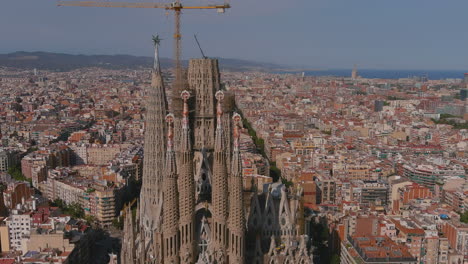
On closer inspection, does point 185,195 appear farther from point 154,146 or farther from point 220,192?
point 154,146

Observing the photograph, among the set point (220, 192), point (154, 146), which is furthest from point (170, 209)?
point (154, 146)

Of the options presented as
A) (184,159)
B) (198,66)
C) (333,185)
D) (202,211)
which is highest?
(198,66)

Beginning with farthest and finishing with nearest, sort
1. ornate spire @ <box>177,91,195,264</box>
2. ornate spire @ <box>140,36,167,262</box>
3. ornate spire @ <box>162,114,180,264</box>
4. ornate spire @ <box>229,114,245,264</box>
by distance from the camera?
ornate spire @ <box>140,36,167,262</box>
ornate spire @ <box>229,114,245,264</box>
ornate spire @ <box>177,91,195,264</box>
ornate spire @ <box>162,114,180,264</box>

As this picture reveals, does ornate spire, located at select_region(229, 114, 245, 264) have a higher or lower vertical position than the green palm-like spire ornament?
lower

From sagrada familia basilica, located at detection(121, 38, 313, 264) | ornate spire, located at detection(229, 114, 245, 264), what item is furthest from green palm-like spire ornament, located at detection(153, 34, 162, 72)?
ornate spire, located at detection(229, 114, 245, 264)

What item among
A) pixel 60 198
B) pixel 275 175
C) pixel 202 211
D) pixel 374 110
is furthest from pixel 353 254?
pixel 374 110

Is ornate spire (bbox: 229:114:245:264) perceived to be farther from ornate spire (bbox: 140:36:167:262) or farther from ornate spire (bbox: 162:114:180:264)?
ornate spire (bbox: 140:36:167:262)

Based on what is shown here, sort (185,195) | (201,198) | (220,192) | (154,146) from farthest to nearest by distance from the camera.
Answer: (154,146)
(201,198)
(220,192)
(185,195)

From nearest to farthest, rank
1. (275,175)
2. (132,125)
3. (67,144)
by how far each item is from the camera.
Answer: (275,175), (67,144), (132,125)

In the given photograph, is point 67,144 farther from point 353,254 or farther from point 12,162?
point 353,254
